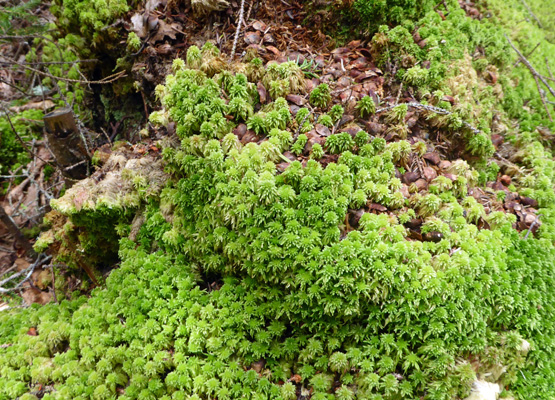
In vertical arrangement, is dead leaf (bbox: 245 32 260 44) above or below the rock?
above

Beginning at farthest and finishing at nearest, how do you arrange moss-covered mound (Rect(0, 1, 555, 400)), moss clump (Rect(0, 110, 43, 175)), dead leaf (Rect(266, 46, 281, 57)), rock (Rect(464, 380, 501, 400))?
moss clump (Rect(0, 110, 43, 175)), dead leaf (Rect(266, 46, 281, 57)), moss-covered mound (Rect(0, 1, 555, 400)), rock (Rect(464, 380, 501, 400))

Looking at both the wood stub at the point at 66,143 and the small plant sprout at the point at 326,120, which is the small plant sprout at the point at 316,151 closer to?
the small plant sprout at the point at 326,120

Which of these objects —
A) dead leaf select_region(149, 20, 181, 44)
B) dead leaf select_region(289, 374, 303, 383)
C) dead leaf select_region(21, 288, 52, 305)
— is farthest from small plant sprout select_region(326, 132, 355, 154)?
dead leaf select_region(21, 288, 52, 305)

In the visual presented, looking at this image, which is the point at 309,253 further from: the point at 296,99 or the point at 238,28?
the point at 238,28

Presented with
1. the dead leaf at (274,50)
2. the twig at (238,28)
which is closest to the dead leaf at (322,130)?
the dead leaf at (274,50)

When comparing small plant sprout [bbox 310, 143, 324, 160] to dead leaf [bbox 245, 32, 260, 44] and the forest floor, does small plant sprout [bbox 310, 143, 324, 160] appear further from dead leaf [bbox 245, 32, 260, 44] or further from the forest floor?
dead leaf [bbox 245, 32, 260, 44]

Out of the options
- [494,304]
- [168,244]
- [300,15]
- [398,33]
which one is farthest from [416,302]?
[300,15]

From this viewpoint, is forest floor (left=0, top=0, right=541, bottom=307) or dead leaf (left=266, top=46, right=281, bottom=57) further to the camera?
dead leaf (left=266, top=46, right=281, bottom=57)
